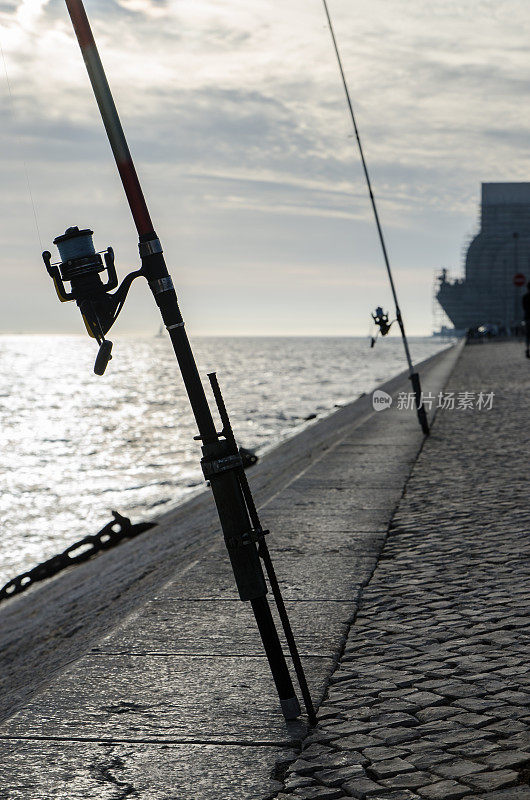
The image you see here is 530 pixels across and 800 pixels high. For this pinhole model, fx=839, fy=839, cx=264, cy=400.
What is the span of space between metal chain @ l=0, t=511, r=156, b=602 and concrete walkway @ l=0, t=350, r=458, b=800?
2862 mm

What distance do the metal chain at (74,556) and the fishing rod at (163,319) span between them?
8.12 meters

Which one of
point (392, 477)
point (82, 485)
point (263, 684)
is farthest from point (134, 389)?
point (263, 684)

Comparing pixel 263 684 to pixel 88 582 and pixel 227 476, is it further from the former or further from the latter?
pixel 88 582

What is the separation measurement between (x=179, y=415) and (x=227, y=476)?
1713 inches

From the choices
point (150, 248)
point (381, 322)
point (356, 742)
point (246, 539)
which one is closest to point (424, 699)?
point (356, 742)

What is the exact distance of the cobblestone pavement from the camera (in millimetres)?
2844

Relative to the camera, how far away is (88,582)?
8.37 m

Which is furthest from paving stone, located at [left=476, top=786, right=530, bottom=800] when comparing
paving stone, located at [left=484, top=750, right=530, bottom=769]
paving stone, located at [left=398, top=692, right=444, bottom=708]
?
paving stone, located at [left=398, top=692, right=444, bottom=708]

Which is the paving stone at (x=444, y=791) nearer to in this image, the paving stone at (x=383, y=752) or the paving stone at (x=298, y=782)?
the paving stone at (x=383, y=752)

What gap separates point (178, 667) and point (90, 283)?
74.8 inches

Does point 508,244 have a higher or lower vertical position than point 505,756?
higher

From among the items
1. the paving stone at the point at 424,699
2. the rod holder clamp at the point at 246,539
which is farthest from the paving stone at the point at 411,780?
the rod holder clamp at the point at 246,539

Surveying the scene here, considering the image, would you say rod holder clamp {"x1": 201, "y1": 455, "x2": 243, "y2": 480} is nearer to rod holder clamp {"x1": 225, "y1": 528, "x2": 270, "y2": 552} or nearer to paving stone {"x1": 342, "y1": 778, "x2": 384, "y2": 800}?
rod holder clamp {"x1": 225, "y1": 528, "x2": 270, "y2": 552}

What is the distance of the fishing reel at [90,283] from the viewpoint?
3.19 metres
